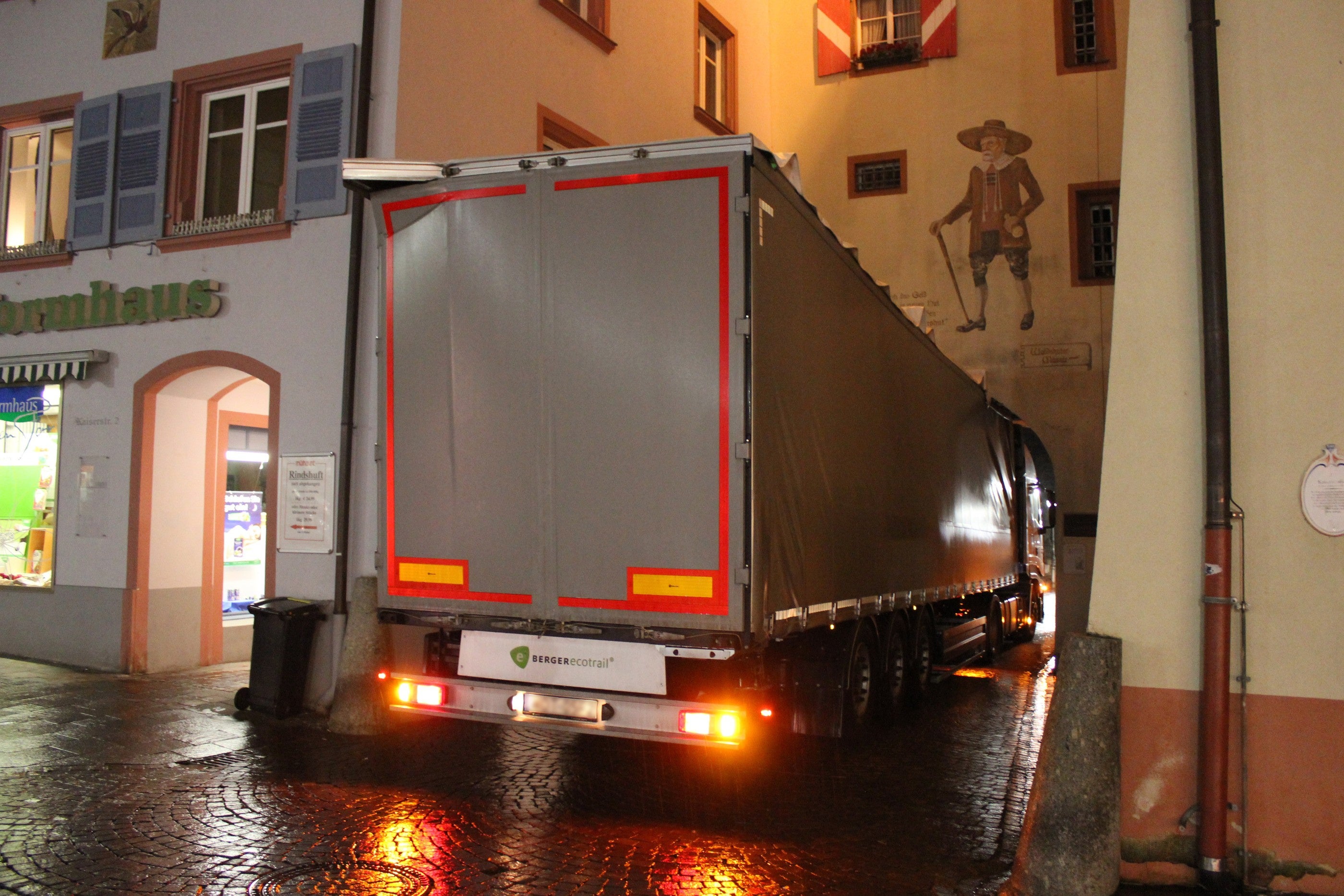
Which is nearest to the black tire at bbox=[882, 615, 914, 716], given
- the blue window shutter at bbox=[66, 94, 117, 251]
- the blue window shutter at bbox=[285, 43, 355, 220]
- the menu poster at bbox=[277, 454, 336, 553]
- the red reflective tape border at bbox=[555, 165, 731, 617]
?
the red reflective tape border at bbox=[555, 165, 731, 617]

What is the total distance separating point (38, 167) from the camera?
39.2 ft

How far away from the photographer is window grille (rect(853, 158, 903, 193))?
57.5 ft

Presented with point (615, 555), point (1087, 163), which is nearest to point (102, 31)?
point (615, 555)

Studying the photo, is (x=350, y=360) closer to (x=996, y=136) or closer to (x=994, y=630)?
(x=994, y=630)

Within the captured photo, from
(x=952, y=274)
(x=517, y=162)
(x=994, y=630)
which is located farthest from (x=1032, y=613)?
(x=517, y=162)

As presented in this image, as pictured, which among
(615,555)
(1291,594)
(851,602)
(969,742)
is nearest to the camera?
(1291,594)

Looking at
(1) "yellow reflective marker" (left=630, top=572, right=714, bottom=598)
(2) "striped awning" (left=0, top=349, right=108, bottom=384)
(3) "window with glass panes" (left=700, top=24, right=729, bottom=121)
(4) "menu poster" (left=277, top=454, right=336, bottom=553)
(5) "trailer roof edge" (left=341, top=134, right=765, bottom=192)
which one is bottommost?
(1) "yellow reflective marker" (left=630, top=572, right=714, bottom=598)

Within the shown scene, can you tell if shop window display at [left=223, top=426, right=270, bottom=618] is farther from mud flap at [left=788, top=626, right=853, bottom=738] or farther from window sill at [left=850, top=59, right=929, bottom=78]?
window sill at [left=850, top=59, right=929, bottom=78]

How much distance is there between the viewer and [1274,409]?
16.0 ft

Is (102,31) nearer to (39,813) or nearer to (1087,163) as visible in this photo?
(39,813)

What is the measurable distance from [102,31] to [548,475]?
8740 millimetres

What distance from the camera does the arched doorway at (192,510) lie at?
1050cm

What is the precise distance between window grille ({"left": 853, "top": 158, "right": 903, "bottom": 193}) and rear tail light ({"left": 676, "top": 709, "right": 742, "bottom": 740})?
1360cm

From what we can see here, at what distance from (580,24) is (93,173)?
5.47 m
